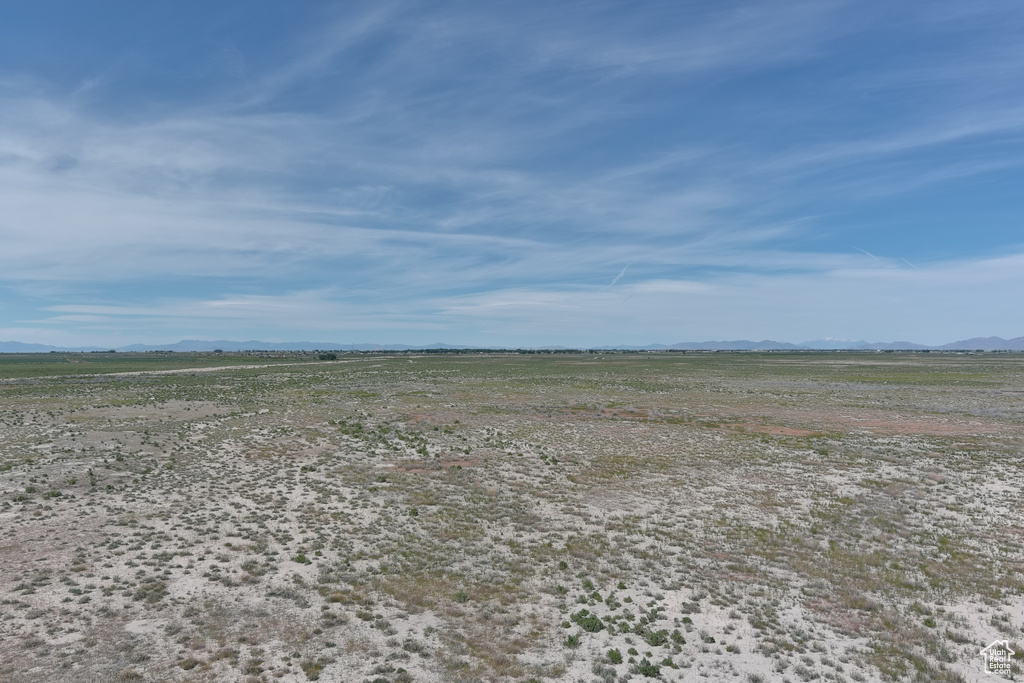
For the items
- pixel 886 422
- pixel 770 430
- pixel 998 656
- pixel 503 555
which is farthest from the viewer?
pixel 886 422

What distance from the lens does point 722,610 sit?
1235cm

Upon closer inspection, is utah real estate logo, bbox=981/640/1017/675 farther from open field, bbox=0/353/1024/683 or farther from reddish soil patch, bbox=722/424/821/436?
reddish soil patch, bbox=722/424/821/436

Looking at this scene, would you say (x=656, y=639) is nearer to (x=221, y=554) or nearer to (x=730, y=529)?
(x=730, y=529)

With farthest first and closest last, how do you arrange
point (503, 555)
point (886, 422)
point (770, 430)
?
point (886, 422), point (770, 430), point (503, 555)

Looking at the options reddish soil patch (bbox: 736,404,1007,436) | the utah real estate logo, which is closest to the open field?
the utah real estate logo

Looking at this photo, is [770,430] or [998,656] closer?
[998,656]

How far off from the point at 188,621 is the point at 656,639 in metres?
10.3

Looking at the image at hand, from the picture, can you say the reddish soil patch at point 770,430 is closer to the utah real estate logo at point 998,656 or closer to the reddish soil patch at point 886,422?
the reddish soil patch at point 886,422

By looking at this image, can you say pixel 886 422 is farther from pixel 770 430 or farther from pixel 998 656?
pixel 998 656

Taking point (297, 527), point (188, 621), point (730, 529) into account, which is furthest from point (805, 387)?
point (188, 621)

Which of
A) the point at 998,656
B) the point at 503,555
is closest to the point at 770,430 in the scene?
the point at 998,656

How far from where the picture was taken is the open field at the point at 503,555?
1048 centimetres

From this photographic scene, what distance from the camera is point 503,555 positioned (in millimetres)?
15602

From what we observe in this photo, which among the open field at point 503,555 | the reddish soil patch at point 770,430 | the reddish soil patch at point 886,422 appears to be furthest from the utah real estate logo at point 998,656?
the reddish soil patch at point 886,422
